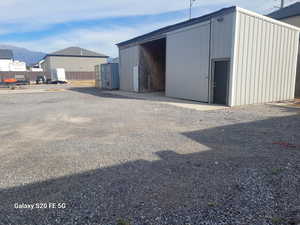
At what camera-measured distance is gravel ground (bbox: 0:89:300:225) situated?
7.20 feet

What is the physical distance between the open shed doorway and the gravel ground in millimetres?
11682

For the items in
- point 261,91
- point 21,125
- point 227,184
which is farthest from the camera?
point 261,91

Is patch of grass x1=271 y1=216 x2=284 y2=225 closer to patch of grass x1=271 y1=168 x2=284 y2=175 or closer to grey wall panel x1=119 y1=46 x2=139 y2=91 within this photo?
patch of grass x1=271 y1=168 x2=284 y2=175

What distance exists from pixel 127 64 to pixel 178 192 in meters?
16.7

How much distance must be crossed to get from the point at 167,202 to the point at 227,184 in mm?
917

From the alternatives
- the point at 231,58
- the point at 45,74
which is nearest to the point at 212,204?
the point at 231,58

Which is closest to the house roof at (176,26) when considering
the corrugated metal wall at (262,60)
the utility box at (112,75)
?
the corrugated metal wall at (262,60)

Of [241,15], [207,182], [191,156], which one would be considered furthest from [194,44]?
[207,182]

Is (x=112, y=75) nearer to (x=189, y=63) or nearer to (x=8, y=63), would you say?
(x=189, y=63)

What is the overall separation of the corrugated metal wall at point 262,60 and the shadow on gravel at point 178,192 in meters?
6.30

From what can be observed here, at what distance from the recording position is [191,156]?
3.77 metres

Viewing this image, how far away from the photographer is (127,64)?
60.0ft

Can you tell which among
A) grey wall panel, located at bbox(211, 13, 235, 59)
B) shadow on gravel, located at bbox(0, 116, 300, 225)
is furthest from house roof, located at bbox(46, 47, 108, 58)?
shadow on gravel, located at bbox(0, 116, 300, 225)

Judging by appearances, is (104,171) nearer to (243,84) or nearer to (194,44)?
(243,84)
